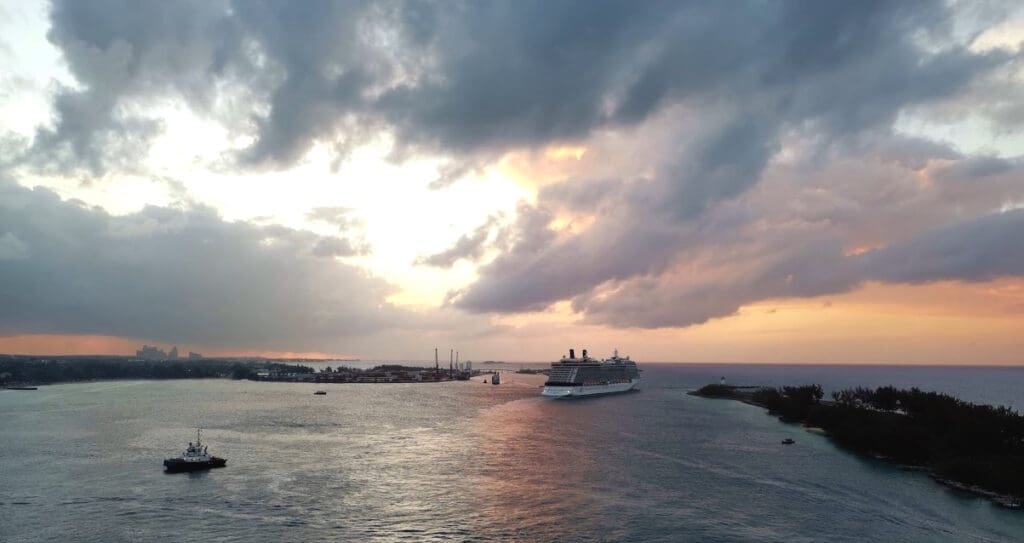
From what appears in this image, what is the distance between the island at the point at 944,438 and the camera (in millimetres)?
52656

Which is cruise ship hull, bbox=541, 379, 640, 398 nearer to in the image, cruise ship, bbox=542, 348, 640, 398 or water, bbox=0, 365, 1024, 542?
cruise ship, bbox=542, 348, 640, 398

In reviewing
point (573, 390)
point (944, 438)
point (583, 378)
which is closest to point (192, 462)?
point (944, 438)

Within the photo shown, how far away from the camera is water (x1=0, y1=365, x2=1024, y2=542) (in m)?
41.0

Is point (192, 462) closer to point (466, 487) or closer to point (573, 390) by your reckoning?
point (466, 487)

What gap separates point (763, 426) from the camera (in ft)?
325

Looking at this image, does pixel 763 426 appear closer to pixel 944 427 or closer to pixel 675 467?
pixel 944 427

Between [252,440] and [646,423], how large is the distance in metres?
63.4

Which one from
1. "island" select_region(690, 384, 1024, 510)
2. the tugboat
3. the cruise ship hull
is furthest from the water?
the cruise ship hull

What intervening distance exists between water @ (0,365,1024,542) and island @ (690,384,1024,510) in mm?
2942

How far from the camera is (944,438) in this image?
6606 cm

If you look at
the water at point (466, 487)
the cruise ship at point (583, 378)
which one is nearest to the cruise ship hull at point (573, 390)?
the cruise ship at point (583, 378)

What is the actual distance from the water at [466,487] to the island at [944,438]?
116 inches

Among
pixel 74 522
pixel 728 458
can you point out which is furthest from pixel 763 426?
pixel 74 522

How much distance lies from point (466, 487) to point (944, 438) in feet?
186
